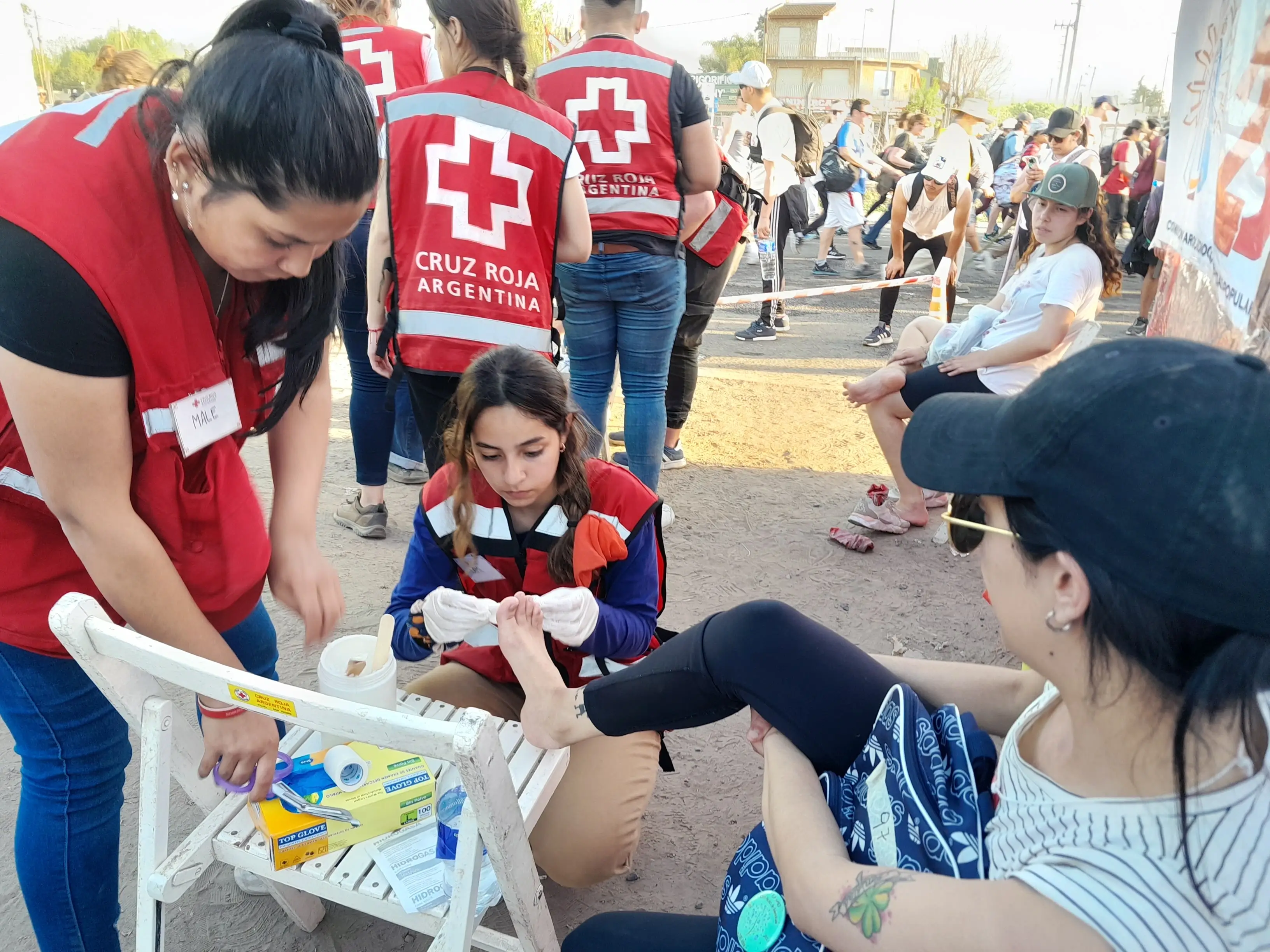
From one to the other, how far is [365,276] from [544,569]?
188 cm

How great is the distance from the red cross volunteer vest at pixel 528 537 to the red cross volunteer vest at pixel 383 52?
6.12 feet

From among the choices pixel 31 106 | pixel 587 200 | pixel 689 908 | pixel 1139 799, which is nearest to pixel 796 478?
pixel 587 200

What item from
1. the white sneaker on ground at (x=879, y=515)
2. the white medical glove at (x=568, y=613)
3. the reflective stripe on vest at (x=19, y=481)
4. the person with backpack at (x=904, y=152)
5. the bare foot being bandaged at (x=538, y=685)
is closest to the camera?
the reflective stripe on vest at (x=19, y=481)

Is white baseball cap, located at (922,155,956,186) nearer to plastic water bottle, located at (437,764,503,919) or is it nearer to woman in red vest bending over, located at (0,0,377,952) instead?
woman in red vest bending over, located at (0,0,377,952)

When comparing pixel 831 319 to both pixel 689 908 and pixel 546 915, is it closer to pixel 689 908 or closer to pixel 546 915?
pixel 689 908

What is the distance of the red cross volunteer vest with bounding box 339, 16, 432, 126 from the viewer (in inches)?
122

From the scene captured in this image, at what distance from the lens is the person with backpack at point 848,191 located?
982 centimetres

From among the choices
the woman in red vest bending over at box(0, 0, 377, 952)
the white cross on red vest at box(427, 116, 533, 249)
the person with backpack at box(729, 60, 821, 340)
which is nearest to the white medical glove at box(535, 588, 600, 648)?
the woman in red vest bending over at box(0, 0, 377, 952)

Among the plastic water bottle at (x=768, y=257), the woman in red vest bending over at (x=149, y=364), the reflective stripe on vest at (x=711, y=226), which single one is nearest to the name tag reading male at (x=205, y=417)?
the woman in red vest bending over at (x=149, y=364)

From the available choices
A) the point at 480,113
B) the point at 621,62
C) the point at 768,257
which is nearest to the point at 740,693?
the point at 480,113

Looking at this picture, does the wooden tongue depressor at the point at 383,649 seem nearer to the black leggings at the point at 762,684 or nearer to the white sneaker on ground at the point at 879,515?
the black leggings at the point at 762,684

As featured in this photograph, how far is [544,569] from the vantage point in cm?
195

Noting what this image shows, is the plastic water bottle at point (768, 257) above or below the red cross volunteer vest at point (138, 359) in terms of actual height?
below

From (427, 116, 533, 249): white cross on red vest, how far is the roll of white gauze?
1.43 m
